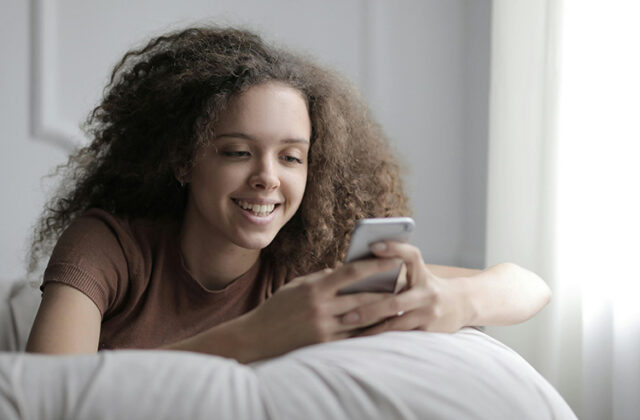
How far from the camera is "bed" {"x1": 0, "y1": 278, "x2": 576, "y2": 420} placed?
533 millimetres

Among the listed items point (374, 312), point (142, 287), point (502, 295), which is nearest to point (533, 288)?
point (502, 295)

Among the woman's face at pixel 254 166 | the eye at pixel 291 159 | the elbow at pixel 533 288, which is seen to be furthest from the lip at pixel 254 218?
the elbow at pixel 533 288

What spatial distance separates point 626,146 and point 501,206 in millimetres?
423

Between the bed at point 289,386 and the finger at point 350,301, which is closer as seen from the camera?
the bed at point 289,386

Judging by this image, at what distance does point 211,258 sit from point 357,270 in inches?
21.3

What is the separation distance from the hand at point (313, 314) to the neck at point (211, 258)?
17.3 inches

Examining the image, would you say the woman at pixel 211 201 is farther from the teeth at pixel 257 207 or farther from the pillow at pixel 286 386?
the pillow at pixel 286 386

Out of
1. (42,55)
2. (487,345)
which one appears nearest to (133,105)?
(487,345)

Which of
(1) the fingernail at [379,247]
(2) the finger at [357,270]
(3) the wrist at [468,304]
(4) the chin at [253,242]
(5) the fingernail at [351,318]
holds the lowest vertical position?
(3) the wrist at [468,304]

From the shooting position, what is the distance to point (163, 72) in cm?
126

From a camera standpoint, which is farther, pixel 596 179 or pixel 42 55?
pixel 42 55

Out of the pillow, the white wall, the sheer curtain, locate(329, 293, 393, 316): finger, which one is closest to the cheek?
locate(329, 293, 393, 316): finger

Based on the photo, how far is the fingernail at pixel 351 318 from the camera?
0.80 metres

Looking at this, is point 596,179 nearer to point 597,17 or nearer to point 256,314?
point 597,17
